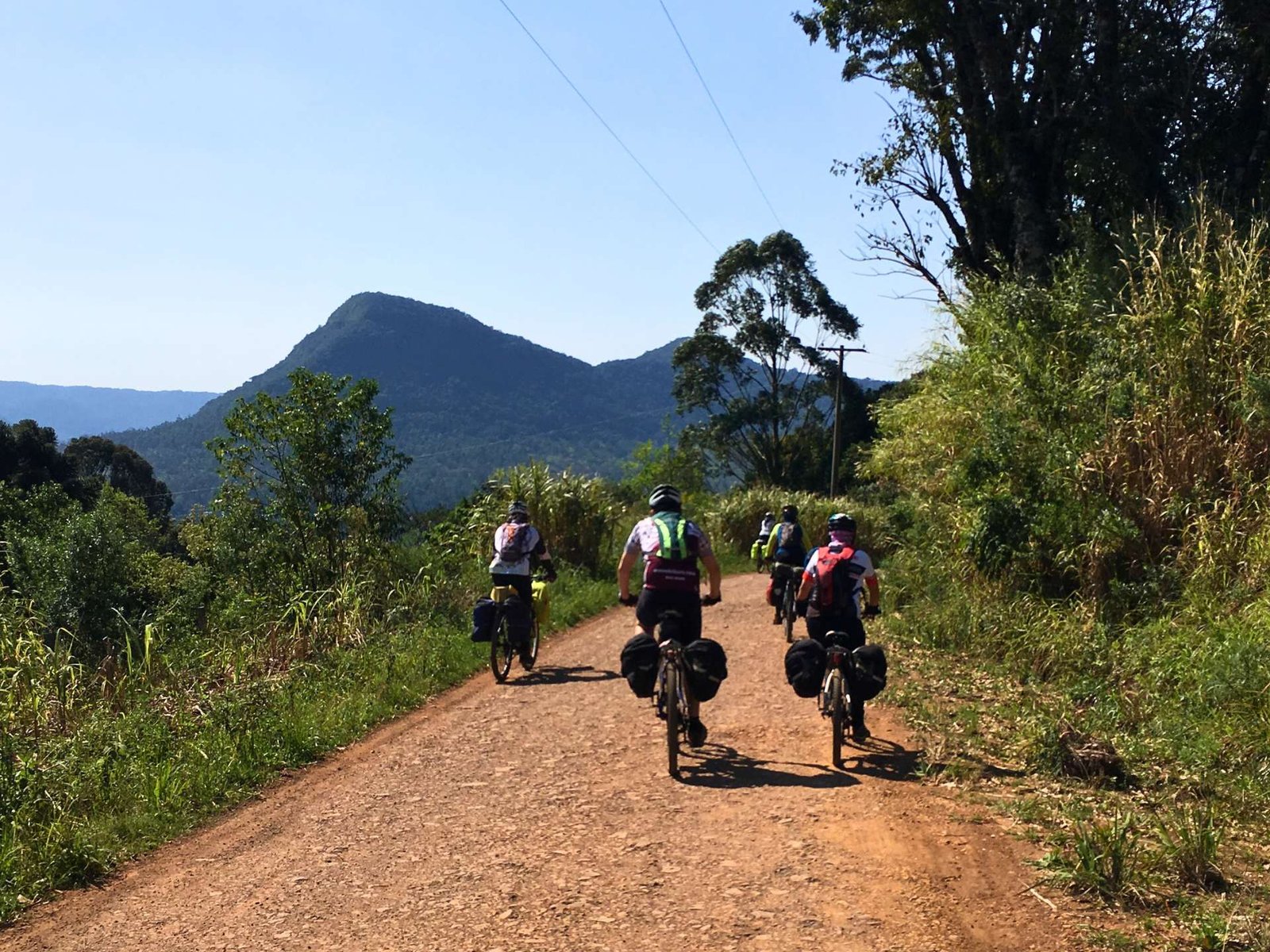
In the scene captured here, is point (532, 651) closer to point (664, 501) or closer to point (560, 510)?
point (664, 501)

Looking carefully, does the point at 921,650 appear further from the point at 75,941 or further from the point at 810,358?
the point at 810,358

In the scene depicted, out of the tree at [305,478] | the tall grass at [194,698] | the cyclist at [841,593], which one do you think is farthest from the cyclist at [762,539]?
the cyclist at [841,593]

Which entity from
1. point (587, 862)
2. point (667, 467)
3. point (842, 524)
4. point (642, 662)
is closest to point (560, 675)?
point (642, 662)

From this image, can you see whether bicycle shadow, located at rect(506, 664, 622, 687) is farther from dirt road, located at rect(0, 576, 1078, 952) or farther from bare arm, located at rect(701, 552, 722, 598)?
bare arm, located at rect(701, 552, 722, 598)

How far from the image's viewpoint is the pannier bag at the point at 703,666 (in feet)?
25.7

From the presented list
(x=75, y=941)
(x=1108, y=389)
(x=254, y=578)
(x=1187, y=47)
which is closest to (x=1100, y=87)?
(x=1187, y=47)

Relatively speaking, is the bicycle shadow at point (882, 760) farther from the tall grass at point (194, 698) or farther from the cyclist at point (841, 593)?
the tall grass at point (194, 698)

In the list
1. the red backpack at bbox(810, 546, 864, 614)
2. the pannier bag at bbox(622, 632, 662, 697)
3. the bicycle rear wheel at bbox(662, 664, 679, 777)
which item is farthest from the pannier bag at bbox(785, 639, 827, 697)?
the pannier bag at bbox(622, 632, 662, 697)

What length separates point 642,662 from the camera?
7.95m

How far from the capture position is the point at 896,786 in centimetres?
716

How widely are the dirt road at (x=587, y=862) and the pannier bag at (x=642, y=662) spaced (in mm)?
593

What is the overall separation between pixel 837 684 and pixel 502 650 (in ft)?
17.4

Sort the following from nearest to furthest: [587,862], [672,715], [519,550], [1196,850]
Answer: [1196,850]
[587,862]
[672,715]
[519,550]

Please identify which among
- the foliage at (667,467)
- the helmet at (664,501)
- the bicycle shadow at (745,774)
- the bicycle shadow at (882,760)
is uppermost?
the foliage at (667,467)
